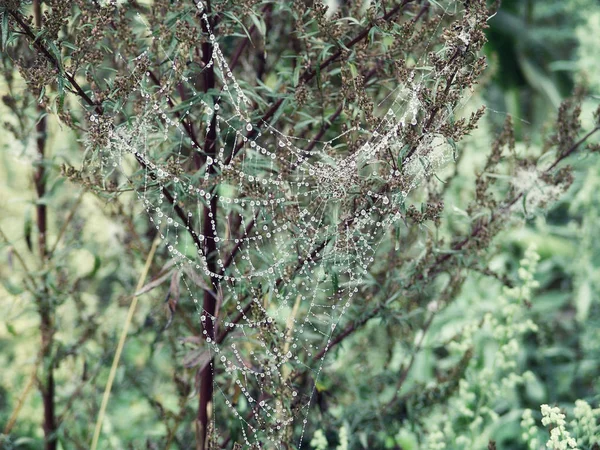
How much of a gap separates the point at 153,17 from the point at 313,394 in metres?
1.17

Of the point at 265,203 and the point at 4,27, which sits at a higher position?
the point at 4,27

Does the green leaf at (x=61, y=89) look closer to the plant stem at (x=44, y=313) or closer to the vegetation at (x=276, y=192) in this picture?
the vegetation at (x=276, y=192)

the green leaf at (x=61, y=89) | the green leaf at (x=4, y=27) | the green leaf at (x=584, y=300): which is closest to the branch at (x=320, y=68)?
the green leaf at (x=61, y=89)

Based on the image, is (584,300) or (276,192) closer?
(276,192)

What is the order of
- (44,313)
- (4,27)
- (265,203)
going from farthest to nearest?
(44,313), (265,203), (4,27)

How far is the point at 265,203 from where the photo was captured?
1568 mm

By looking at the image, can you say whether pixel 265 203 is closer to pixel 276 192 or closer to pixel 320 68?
pixel 276 192

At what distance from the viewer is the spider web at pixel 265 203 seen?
1509 mm

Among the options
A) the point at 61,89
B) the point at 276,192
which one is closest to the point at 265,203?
the point at 276,192

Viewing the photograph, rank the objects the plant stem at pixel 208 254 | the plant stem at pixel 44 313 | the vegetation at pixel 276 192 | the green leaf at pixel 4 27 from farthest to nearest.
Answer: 1. the plant stem at pixel 44 313
2. the plant stem at pixel 208 254
3. the vegetation at pixel 276 192
4. the green leaf at pixel 4 27

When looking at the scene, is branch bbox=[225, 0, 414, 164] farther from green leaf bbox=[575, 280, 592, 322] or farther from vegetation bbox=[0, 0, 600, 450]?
green leaf bbox=[575, 280, 592, 322]

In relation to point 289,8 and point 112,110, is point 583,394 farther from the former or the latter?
point 112,110

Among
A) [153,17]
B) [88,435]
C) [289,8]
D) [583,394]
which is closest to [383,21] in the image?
[289,8]

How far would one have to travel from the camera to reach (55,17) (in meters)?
1.38
